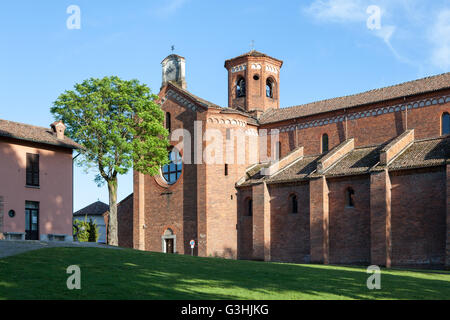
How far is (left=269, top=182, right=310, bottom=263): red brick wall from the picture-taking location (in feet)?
109

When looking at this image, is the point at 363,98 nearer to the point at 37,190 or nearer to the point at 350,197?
the point at 350,197

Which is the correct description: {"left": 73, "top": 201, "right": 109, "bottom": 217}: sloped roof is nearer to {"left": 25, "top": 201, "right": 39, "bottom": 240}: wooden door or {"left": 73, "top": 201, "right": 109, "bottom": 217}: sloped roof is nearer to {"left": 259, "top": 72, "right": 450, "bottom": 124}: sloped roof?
{"left": 259, "top": 72, "right": 450, "bottom": 124}: sloped roof

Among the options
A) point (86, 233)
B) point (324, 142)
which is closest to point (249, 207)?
point (324, 142)

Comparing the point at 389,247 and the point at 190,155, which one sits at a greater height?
the point at 190,155

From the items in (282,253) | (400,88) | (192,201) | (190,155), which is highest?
(400,88)

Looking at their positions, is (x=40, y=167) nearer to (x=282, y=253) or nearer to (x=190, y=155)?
(x=190, y=155)

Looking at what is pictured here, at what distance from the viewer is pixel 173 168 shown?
128 ft

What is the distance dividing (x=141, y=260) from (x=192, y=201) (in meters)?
16.5

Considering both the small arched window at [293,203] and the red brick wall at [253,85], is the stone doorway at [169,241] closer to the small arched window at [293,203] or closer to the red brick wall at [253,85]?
the small arched window at [293,203]

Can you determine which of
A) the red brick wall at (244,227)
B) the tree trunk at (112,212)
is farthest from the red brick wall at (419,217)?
the tree trunk at (112,212)

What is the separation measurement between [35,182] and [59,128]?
3730mm

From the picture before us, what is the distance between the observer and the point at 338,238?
31641 millimetres

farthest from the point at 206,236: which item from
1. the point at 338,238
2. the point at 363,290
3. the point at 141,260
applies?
the point at 363,290

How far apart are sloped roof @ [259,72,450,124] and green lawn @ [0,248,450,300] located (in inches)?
652
